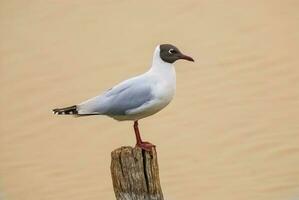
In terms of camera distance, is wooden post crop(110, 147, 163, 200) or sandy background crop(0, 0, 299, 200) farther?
sandy background crop(0, 0, 299, 200)

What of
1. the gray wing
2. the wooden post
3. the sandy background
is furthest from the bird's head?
the sandy background

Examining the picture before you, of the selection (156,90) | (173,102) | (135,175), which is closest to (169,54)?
(156,90)

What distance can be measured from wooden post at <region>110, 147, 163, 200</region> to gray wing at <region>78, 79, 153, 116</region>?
22 cm

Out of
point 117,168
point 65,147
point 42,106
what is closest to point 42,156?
point 65,147

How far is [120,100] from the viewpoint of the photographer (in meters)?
3.28

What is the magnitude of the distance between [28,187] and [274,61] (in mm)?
2232

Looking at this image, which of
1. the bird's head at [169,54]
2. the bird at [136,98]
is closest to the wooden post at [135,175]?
the bird at [136,98]

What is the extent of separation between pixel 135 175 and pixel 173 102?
12.5ft

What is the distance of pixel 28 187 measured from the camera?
6.04 metres

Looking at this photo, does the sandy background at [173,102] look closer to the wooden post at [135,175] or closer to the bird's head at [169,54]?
the bird's head at [169,54]

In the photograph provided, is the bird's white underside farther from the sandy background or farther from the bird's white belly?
the sandy background

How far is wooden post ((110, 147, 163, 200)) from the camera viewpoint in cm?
305

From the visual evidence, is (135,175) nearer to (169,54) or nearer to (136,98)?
(136,98)

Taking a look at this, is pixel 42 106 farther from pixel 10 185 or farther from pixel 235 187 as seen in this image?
pixel 235 187
